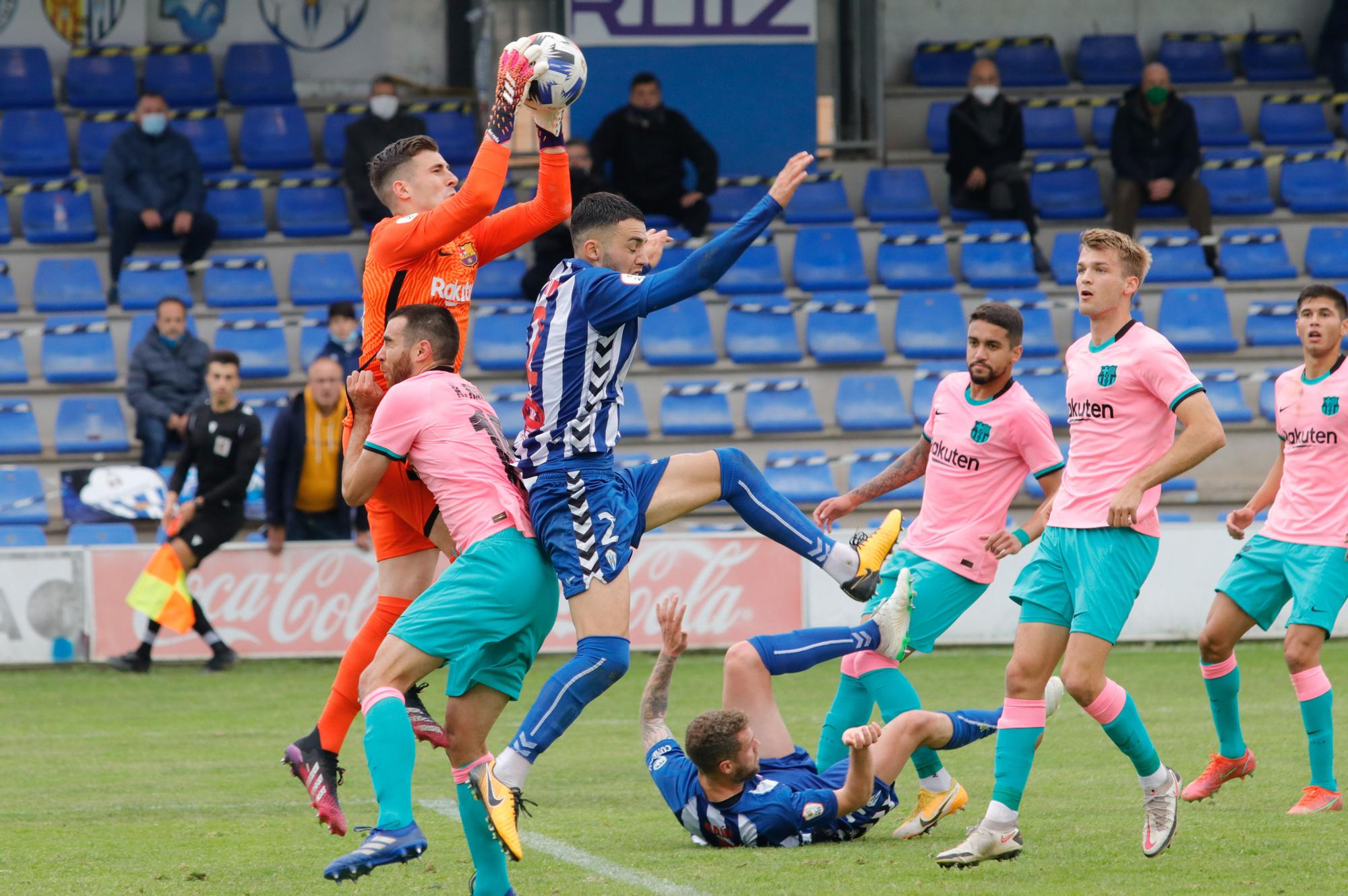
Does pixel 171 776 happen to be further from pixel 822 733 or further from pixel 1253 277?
pixel 1253 277

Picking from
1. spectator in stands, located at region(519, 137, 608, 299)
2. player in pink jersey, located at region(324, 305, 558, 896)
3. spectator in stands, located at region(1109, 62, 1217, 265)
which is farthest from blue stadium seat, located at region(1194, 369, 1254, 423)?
player in pink jersey, located at region(324, 305, 558, 896)

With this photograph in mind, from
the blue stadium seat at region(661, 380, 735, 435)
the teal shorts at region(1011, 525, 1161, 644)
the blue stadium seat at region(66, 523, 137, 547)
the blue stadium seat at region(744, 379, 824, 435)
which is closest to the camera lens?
the teal shorts at region(1011, 525, 1161, 644)

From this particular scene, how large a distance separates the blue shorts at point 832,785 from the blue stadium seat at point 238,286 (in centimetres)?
1055

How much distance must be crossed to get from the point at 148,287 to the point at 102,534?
10.7 ft

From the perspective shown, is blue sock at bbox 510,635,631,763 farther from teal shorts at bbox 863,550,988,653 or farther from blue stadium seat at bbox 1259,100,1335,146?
blue stadium seat at bbox 1259,100,1335,146

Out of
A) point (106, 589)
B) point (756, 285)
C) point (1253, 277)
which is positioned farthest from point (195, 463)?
point (1253, 277)

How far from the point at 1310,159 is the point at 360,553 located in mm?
11184

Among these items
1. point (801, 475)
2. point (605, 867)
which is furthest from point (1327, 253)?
point (605, 867)

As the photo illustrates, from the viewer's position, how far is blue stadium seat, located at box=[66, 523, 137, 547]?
1310 cm

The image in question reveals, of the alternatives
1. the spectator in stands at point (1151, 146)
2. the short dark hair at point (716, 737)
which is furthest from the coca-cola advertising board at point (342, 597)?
the spectator in stands at point (1151, 146)

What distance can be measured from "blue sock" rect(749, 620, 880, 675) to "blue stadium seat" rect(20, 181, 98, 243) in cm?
1189

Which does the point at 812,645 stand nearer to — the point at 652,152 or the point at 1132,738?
the point at 1132,738

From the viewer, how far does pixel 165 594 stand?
37.3ft

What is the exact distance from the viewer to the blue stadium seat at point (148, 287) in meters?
15.4
